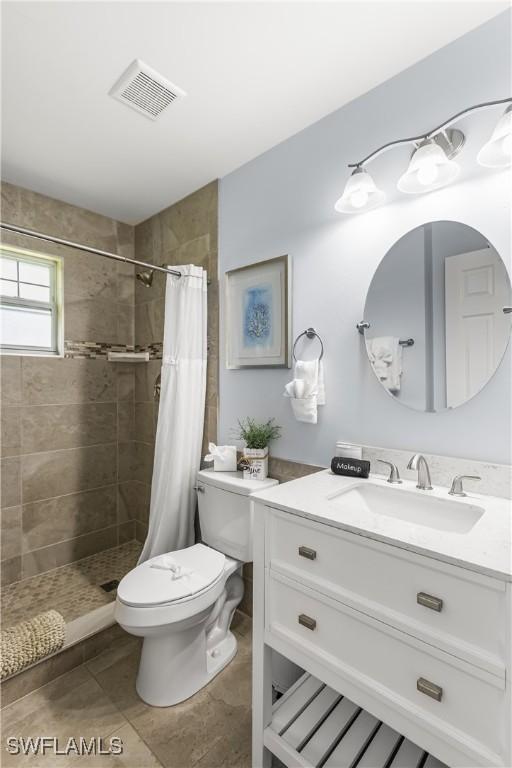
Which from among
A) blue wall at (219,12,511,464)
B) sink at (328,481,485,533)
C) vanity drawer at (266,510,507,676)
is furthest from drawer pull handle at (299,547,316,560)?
blue wall at (219,12,511,464)

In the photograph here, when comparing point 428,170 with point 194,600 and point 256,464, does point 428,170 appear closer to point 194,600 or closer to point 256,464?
point 256,464

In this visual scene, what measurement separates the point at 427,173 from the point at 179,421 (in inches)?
63.3

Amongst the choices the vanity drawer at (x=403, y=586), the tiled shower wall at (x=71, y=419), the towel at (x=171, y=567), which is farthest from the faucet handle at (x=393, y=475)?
the tiled shower wall at (x=71, y=419)

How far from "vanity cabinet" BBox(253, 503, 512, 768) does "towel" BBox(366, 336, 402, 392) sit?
0.67m

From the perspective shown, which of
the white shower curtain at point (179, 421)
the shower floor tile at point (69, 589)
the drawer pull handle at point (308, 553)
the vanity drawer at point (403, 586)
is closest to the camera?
the vanity drawer at point (403, 586)

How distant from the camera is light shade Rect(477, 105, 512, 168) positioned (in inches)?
42.6

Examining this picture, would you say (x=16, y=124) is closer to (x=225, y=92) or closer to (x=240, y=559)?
(x=225, y=92)

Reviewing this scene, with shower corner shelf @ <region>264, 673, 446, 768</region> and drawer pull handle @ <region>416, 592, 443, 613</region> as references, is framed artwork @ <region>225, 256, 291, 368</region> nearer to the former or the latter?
drawer pull handle @ <region>416, 592, 443, 613</region>

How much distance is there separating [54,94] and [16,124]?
321mm

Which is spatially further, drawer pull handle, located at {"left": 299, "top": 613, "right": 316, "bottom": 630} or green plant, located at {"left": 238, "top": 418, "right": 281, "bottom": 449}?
green plant, located at {"left": 238, "top": 418, "right": 281, "bottom": 449}

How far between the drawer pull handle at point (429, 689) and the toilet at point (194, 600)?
88 centimetres

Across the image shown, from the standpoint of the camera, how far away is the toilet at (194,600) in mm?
1420

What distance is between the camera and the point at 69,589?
2.19m

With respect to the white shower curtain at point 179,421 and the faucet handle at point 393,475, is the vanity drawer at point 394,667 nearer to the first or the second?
the faucet handle at point 393,475
